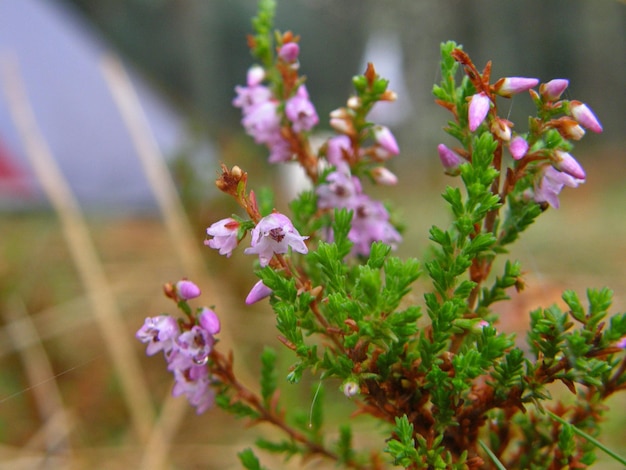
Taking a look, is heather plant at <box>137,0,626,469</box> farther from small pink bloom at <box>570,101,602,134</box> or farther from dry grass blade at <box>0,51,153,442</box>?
dry grass blade at <box>0,51,153,442</box>

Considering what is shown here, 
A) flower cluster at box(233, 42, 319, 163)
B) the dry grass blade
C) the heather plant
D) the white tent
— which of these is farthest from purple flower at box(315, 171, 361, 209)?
the white tent

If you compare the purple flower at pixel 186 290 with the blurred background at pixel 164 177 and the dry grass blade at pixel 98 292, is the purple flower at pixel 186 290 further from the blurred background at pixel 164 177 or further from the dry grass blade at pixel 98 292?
A: the dry grass blade at pixel 98 292

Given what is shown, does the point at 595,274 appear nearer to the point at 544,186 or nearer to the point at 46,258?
the point at 544,186

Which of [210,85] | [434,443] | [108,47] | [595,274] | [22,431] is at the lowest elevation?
[595,274]

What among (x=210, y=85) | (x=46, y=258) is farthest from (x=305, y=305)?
(x=210, y=85)

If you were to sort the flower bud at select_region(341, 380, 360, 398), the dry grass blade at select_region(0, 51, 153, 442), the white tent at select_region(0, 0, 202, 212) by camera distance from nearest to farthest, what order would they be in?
1. the flower bud at select_region(341, 380, 360, 398)
2. the dry grass blade at select_region(0, 51, 153, 442)
3. the white tent at select_region(0, 0, 202, 212)

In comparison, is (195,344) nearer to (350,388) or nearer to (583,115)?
(350,388)

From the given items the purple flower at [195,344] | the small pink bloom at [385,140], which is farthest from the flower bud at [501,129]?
the purple flower at [195,344]
